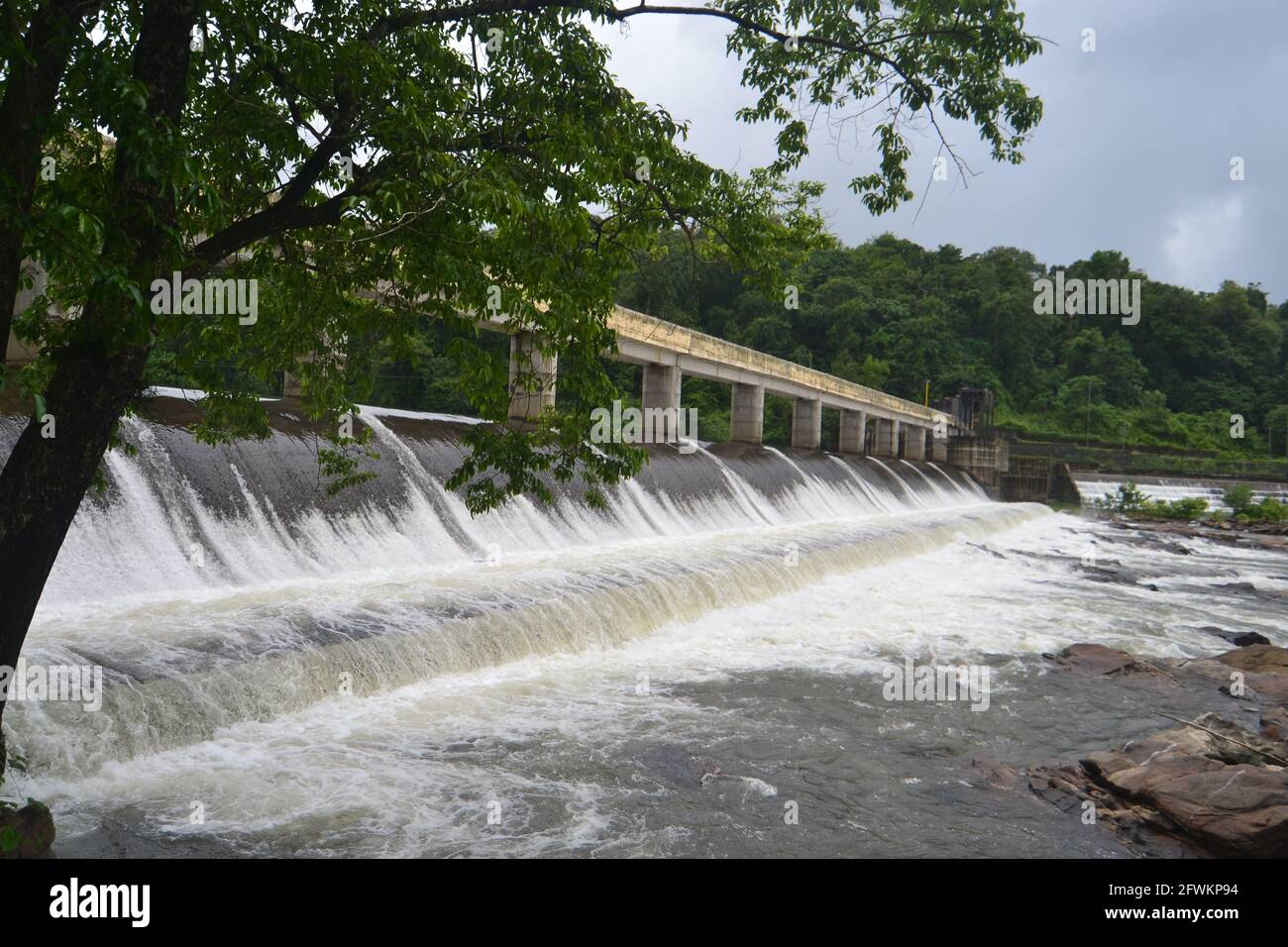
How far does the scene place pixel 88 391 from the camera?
16.1ft

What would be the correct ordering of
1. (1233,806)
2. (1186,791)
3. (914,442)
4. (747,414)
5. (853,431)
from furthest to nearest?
(914,442)
(853,431)
(747,414)
(1186,791)
(1233,806)

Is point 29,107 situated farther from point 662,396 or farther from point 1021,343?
point 1021,343

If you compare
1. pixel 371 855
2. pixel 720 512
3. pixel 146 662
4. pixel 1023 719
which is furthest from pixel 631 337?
pixel 371 855

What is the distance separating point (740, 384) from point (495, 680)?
28037 millimetres

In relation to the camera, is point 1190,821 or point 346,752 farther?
point 346,752

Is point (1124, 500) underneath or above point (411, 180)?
underneath

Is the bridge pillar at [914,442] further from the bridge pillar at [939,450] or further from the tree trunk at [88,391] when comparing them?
the tree trunk at [88,391]

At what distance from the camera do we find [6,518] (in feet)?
16.0

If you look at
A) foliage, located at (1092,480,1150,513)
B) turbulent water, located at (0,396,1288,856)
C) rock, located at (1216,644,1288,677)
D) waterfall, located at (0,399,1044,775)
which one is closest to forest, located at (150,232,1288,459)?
foliage, located at (1092,480,1150,513)

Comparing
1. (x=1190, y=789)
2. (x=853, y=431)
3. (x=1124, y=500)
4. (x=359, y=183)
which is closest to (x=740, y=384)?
(x=853, y=431)

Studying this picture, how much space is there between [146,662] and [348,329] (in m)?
3.17

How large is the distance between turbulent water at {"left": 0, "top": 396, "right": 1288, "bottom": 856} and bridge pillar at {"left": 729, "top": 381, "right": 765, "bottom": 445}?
60.9 ft

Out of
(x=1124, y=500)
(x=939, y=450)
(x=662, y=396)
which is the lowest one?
(x=1124, y=500)
